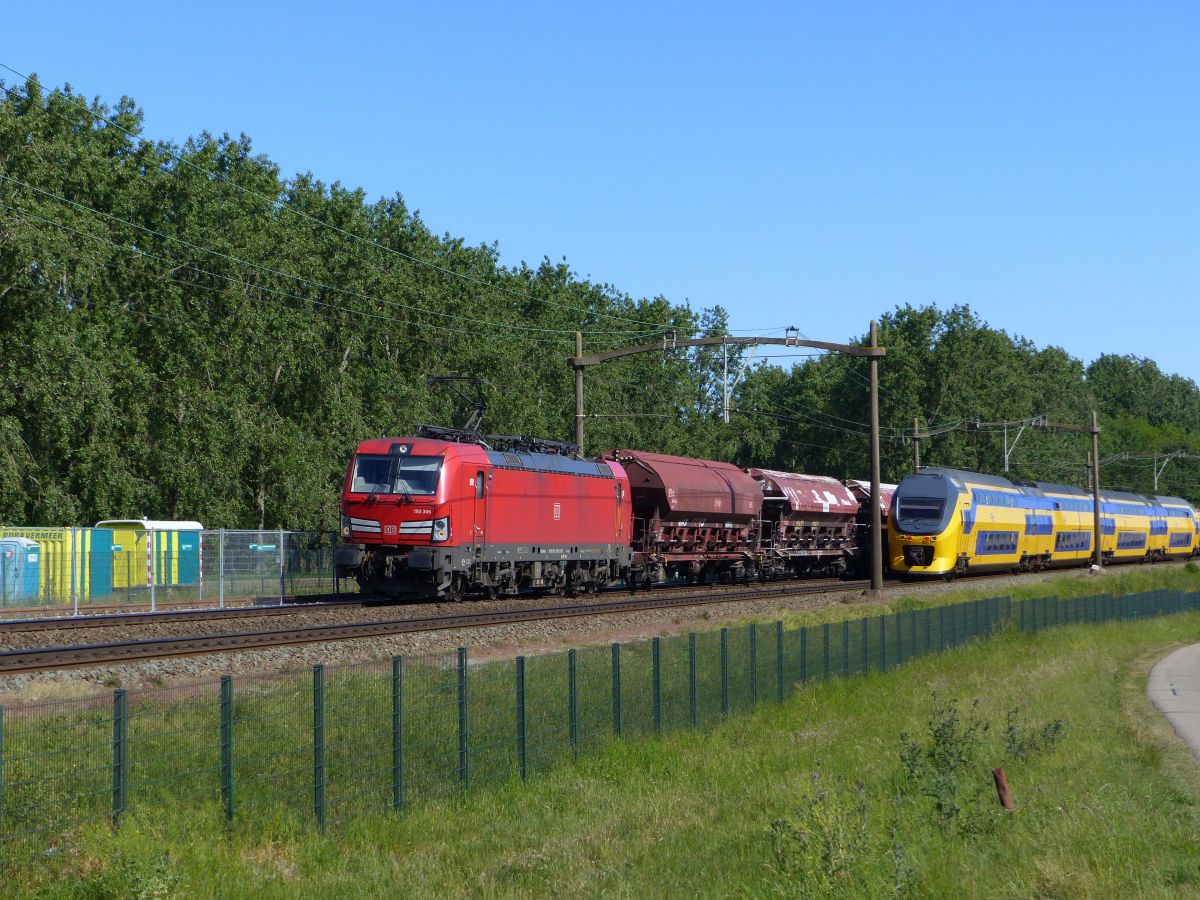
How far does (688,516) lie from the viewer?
1737 inches

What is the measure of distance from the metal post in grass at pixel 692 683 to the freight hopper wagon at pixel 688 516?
78.6 ft

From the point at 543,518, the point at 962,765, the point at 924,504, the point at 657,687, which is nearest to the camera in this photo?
the point at 962,765

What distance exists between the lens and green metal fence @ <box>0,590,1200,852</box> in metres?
10.6

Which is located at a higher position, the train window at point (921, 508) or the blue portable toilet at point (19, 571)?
the train window at point (921, 508)

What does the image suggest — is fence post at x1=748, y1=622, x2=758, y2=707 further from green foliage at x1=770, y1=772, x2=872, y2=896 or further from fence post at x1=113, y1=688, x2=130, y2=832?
fence post at x1=113, y1=688, x2=130, y2=832

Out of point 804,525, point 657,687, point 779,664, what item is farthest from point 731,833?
point 804,525

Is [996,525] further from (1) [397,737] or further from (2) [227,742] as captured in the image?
(2) [227,742]

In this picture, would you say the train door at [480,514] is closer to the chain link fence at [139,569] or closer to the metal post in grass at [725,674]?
the chain link fence at [139,569]

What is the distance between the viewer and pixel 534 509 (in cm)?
3559

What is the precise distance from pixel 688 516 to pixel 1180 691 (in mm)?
22544

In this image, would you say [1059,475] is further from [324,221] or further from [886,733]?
[886,733]

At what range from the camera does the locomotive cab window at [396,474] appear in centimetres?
3206

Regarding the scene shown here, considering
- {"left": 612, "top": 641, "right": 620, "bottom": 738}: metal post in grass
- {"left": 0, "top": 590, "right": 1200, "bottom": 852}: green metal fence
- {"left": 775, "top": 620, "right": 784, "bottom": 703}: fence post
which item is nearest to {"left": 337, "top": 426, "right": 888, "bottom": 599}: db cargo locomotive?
{"left": 775, "top": 620, "right": 784, "bottom": 703}: fence post

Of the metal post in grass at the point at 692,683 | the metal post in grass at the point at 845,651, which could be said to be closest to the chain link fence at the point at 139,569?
the metal post in grass at the point at 845,651
